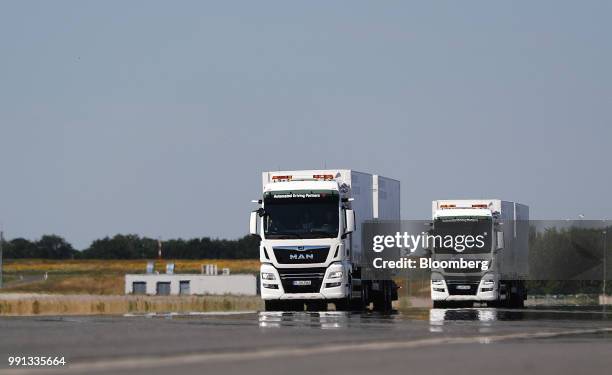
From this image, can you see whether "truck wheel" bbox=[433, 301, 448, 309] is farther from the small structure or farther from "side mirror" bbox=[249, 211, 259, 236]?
the small structure

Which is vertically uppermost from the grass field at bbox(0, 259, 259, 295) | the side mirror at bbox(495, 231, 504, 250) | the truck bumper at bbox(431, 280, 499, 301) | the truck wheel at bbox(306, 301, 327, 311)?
the grass field at bbox(0, 259, 259, 295)

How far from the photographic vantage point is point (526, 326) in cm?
2534

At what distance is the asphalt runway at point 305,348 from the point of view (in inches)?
534

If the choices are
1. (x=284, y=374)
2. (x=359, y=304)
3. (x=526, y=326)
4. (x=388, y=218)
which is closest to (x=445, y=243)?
(x=388, y=218)

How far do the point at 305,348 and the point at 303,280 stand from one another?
21.4 meters

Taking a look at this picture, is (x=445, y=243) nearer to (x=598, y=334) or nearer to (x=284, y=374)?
(x=598, y=334)

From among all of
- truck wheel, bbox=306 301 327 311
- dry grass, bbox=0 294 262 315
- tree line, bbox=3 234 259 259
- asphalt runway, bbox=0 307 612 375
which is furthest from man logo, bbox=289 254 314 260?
tree line, bbox=3 234 259 259

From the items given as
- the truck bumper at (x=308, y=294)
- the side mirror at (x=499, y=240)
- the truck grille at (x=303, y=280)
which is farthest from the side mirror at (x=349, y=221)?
the side mirror at (x=499, y=240)

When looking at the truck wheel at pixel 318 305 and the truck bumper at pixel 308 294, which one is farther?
the truck wheel at pixel 318 305

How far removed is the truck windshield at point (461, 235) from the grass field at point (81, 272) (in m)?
89.3

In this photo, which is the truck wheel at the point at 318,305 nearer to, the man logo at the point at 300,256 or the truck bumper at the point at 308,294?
the truck bumper at the point at 308,294

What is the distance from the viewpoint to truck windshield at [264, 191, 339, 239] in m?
37.3

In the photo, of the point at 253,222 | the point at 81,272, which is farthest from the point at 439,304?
the point at 81,272

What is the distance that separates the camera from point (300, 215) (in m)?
37.4
